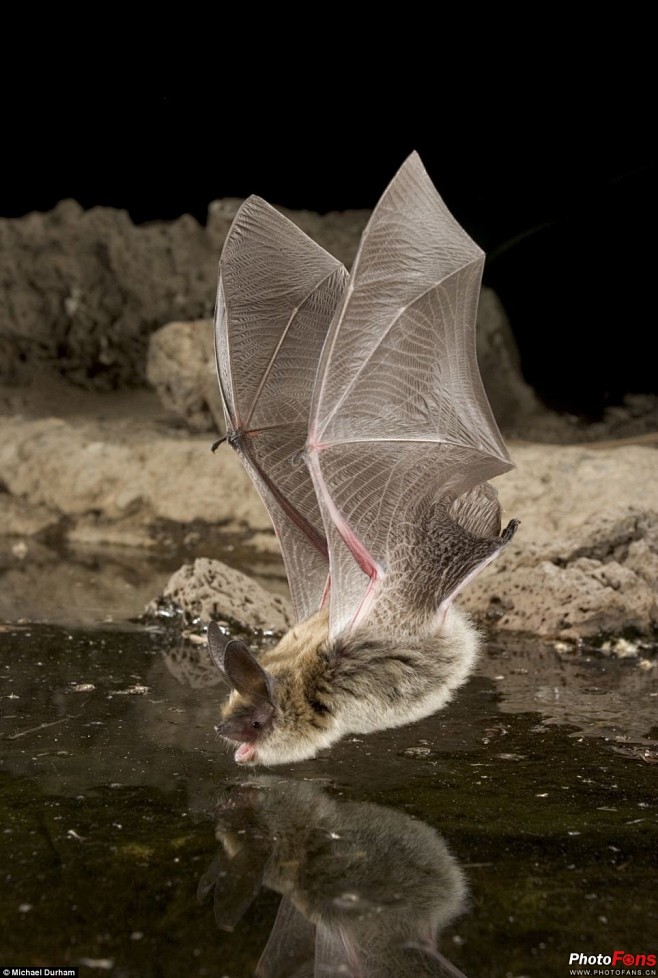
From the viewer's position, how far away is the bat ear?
2134 millimetres

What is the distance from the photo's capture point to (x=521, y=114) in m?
6.17

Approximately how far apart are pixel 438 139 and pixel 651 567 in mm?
3750

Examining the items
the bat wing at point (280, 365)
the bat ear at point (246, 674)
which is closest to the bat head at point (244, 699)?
the bat ear at point (246, 674)

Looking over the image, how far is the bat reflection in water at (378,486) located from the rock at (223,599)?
1.01 meters

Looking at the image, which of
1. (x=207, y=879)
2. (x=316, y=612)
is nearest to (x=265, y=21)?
(x=316, y=612)

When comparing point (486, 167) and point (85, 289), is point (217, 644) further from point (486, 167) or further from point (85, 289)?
point (85, 289)

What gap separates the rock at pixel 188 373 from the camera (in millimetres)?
6910

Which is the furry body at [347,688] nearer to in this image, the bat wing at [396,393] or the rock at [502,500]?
the bat wing at [396,393]

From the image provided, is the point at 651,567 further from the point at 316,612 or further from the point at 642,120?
the point at 642,120

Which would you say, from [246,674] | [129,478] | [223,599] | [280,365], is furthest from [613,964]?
[129,478]

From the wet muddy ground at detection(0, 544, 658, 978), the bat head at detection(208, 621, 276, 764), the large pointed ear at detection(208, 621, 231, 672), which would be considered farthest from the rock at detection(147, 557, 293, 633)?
the large pointed ear at detection(208, 621, 231, 672)

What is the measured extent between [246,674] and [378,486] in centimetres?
62

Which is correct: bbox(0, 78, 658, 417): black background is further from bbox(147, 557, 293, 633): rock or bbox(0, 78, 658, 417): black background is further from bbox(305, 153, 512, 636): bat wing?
bbox(305, 153, 512, 636): bat wing

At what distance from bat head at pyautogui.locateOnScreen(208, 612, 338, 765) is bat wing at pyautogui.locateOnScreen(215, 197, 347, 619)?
0.49 metres
